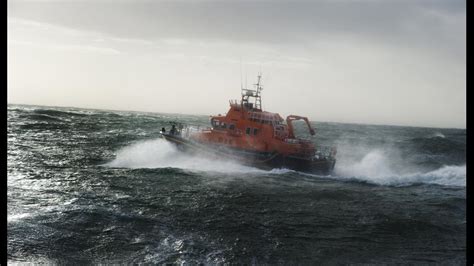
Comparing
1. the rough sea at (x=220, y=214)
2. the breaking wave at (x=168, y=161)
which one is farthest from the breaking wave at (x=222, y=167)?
the rough sea at (x=220, y=214)

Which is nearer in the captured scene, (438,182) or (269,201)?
(269,201)

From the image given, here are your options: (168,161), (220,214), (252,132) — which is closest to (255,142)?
(252,132)

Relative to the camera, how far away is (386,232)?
10102mm

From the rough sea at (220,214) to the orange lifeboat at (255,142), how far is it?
64 centimetres

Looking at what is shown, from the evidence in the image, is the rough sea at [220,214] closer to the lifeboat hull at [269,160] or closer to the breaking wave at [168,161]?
the breaking wave at [168,161]

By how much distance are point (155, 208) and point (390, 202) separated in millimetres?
9016

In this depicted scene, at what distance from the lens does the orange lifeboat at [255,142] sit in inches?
750

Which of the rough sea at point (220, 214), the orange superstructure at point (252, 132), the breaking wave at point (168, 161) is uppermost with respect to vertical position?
the orange superstructure at point (252, 132)

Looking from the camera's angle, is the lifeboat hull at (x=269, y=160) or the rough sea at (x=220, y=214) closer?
the rough sea at (x=220, y=214)

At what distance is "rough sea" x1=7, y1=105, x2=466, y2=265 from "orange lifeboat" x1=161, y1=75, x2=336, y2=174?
2.09 feet
